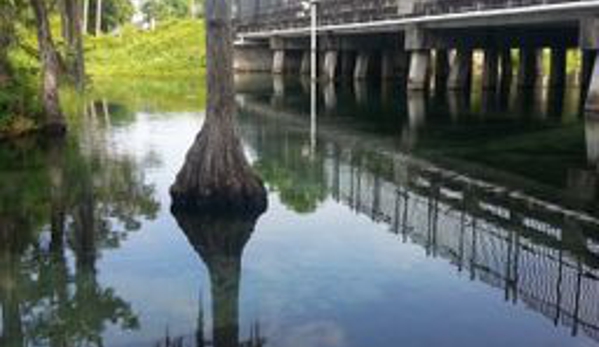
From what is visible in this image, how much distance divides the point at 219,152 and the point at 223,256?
269cm

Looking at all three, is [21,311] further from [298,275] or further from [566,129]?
[566,129]

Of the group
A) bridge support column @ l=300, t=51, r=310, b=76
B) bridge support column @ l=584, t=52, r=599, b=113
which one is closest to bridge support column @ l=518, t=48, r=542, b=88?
bridge support column @ l=584, t=52, r=599, b=113

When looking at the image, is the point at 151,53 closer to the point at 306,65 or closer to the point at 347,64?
the point at 306,65

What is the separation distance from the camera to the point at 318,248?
15.0 meters

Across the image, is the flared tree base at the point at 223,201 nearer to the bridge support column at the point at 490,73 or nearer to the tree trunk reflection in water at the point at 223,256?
the tree trunk reflection in water at the point at 223,256

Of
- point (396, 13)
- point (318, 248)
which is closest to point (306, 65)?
point (396, 13)

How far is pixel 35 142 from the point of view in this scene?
26.6m

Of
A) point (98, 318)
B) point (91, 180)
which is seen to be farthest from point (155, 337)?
point (91, 180)

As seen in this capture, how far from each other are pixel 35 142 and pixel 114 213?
1042 centimetres

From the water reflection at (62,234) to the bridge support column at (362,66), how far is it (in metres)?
37.4

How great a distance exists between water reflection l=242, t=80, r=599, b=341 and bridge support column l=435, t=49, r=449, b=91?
27.7 metres

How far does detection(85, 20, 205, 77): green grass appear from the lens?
8556 cm

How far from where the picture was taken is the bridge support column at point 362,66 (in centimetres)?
6103

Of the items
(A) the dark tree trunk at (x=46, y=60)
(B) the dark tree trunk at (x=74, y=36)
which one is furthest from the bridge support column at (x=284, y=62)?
(A) the dark tree trunk at (x=46, y=60)
